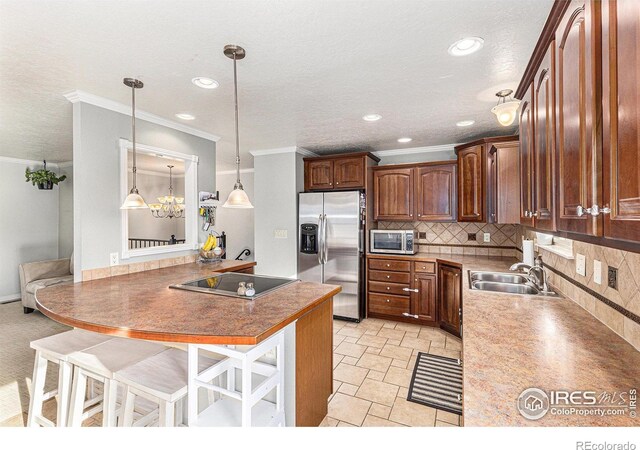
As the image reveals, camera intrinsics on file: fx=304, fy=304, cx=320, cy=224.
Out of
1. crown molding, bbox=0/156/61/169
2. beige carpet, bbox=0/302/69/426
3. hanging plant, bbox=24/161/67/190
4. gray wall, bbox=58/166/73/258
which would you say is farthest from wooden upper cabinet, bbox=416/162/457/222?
crown molding, bbox=0/156/61/169

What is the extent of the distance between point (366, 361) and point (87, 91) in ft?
10.8

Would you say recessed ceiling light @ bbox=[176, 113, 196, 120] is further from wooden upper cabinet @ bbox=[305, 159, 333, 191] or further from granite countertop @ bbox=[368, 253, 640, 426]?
granite countertop @ bbox=[368, 253, 640, 426]

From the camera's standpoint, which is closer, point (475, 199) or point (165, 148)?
point (165, 148)

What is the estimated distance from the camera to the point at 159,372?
1.58 meters

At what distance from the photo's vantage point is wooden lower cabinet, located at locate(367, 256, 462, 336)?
3607 millimetres

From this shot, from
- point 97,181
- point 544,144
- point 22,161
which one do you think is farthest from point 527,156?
point 22,161

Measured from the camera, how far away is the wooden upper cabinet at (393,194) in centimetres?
416

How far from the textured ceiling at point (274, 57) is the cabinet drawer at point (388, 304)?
2183 millimetres

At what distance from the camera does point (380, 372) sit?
2.75m

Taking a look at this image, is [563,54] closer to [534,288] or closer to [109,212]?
[534,288]

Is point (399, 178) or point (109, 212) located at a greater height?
point (399, 178)

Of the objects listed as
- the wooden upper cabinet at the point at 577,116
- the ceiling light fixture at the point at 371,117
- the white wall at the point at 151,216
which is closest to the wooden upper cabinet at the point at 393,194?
the ceiling light fixture at the point at 371,117

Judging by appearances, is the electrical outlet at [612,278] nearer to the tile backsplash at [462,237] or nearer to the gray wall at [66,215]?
the tile backsplash at [462,237]

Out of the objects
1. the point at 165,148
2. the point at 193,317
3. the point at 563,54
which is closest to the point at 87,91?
the point at 165,148
